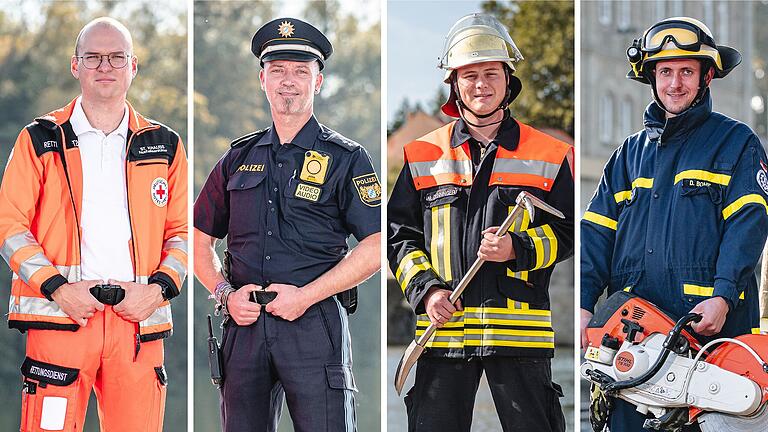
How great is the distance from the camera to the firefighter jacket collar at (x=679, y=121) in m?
4.22

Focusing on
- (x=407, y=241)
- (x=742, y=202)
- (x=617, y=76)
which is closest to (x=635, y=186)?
(x=742, y=202)

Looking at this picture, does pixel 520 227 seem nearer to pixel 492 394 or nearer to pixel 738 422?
pixel 492 394

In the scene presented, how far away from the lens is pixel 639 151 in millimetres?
4383

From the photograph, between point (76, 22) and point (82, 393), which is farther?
point (76, 22)

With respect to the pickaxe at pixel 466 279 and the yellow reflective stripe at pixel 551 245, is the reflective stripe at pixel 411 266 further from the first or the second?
the yellow reflective stripe at pixel 551 245

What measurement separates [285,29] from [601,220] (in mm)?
1469

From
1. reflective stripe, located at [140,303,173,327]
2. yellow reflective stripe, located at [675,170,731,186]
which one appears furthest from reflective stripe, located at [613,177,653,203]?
reflective stripe, located at [140,303,173,327]

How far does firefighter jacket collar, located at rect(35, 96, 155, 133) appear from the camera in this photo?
4.50 metres

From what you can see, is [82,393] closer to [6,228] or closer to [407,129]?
[6,228]

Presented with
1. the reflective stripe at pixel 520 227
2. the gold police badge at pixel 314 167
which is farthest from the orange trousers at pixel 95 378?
the reflective stripe at pixel 520 227

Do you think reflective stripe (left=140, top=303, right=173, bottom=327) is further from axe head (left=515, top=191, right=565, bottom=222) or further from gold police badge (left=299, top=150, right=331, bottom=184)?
axe head (left=515, top=191, right=565, bottom=222)

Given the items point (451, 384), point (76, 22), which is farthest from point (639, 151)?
point (76, 22)

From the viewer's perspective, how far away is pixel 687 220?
4.15m

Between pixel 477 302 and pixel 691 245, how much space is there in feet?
2.64
